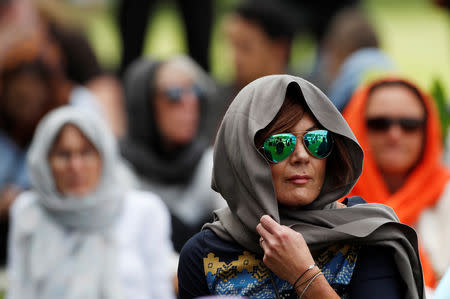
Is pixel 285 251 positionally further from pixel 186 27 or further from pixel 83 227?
pixel 186 27

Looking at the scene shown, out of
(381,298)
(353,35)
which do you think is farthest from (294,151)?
(353,35)

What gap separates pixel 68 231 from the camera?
16.3 feet

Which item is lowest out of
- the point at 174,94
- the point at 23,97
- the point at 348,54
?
the point at 23,97

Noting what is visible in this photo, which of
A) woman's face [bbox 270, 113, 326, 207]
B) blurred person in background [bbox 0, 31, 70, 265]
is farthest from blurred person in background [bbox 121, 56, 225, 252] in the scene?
woman's face [bbox 270, 113, 326, 207]

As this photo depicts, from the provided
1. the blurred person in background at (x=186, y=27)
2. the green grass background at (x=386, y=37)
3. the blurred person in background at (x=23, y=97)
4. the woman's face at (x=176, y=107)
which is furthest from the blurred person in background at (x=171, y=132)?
the green grass background at (x=386, y=37)

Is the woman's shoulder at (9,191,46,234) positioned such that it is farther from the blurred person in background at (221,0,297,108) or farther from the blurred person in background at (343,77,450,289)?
the blurred person in background at (221,0,297,108)

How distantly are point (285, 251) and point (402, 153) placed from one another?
7.97 ft

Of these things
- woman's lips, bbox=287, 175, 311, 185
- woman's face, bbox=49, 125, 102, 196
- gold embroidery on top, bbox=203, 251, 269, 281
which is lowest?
woman's face, bbox=49, 125, 102, 196

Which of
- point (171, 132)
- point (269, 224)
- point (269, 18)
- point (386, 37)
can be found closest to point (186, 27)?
point (269, 18)

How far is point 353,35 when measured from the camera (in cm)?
765

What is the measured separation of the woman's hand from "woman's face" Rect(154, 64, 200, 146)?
158 inches

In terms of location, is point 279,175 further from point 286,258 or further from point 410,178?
point 410,178

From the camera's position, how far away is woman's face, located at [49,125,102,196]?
501 cm

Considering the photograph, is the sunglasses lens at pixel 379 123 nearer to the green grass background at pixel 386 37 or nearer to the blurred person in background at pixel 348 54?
the blurred person in background at pixel 348 54
